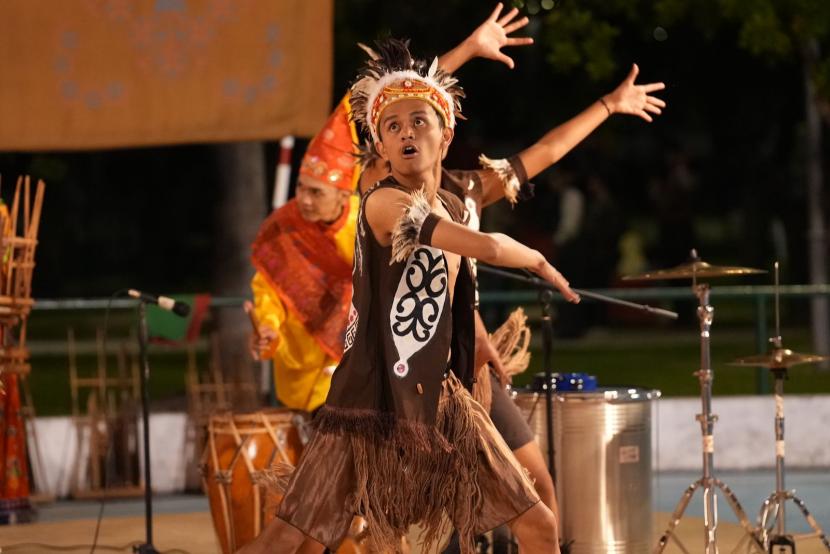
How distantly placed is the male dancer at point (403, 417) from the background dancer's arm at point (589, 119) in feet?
3.79

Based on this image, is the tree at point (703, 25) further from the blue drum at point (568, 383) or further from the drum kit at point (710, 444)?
the drum kit at point (710, 444)

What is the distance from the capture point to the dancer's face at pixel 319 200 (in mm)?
6918

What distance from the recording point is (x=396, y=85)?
5.20 m

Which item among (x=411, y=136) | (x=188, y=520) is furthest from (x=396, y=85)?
(x=188, y=520)

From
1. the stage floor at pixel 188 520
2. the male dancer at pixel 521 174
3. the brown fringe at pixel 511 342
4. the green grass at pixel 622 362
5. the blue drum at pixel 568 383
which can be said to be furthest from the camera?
the green grass at pixel 622 362

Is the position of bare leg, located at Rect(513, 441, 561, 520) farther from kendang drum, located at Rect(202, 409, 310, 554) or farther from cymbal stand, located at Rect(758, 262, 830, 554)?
kendang drum, located at Rect(202, 409, 310, 554)

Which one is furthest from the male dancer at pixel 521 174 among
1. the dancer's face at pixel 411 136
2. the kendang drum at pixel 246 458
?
the kendang drum at pixel 246 458

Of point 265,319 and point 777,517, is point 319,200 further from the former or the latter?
point 777,517

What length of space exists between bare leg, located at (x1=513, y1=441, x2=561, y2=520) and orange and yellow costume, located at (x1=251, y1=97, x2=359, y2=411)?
3.73ft

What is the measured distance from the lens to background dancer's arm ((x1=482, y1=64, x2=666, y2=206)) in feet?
20.4

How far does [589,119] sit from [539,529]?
1.89 m

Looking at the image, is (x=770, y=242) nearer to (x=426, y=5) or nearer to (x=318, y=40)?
(x=426, y=5)

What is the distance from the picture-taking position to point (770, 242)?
1073 inches

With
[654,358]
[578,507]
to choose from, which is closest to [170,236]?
[654,358]
